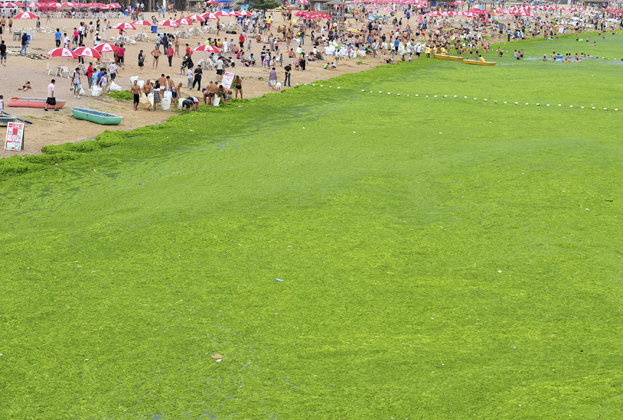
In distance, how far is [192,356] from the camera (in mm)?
11977

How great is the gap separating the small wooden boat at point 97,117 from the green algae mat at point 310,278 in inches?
99.6

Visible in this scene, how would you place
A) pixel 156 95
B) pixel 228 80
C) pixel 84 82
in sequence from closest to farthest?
pixel 156 95 < pixel 228 80 < pixel 84 82

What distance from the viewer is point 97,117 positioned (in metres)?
29.9

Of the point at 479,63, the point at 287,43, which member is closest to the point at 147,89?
the point at 287,43

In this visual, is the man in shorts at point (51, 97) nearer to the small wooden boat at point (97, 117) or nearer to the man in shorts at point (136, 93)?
the small wooden boat at point (97, 117)

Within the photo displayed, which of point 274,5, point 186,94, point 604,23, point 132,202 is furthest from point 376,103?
point 604,23

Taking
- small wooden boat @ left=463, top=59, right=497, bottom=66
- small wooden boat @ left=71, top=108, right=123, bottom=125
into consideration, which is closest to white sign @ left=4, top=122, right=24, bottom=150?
small wooden boat @ left=71, top=108, right=123, bottom=125

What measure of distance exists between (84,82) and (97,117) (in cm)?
953

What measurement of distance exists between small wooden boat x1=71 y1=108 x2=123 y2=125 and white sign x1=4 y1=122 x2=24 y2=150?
223 inches

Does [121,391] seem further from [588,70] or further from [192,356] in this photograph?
[588,70]

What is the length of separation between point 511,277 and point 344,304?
14.6 ft

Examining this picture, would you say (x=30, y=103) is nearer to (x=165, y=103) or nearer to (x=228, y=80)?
(x=165, y=103)

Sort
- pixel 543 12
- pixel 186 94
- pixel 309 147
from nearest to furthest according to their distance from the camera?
pixel 309 147
pixel 186 94
pixel 543 12

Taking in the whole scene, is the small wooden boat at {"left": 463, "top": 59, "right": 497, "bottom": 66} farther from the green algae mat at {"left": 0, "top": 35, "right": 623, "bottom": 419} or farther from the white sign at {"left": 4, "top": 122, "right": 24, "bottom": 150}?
the white sign at {"left": 4, "top": 122, "right": 24, "bottom": 150}
